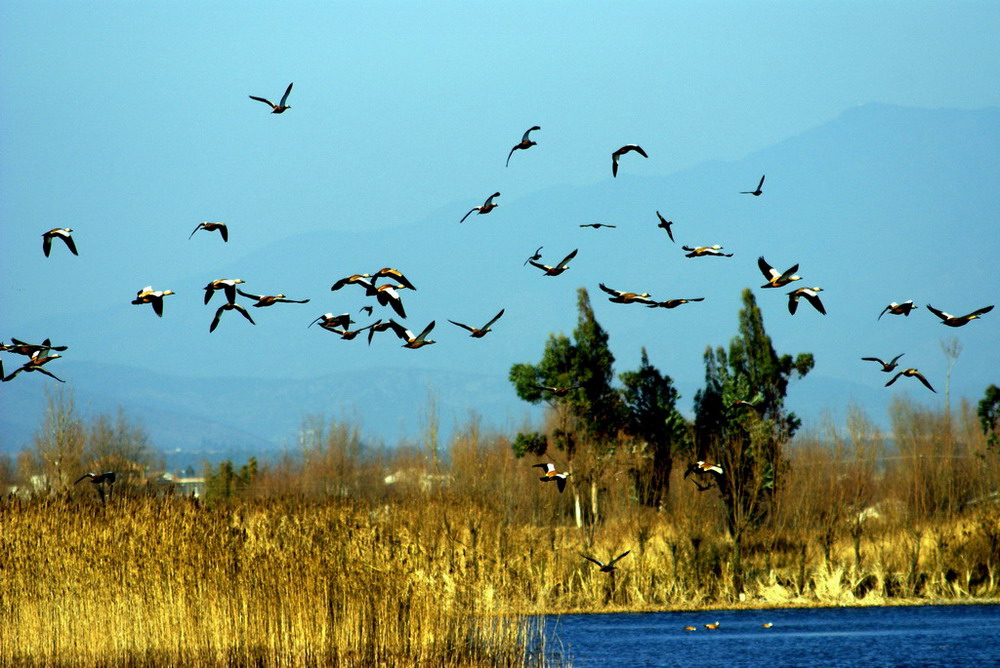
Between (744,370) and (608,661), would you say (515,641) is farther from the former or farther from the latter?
(744,370)

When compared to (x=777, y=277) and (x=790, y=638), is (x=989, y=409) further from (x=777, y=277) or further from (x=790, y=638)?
(x=777, y=277)

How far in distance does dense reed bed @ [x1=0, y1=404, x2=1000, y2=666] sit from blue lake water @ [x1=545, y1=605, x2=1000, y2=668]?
4.42 ft

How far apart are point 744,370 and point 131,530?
3942cm

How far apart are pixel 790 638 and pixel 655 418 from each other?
24.4m

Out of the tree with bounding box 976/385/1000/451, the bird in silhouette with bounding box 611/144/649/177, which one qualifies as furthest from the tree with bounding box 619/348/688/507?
the bird in silhouette with bounding box 611/144/649/177

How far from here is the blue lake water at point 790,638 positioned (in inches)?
1261

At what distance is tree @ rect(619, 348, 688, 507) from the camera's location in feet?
190

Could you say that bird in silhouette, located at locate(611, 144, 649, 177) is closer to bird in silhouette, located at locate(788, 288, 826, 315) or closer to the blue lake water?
bird in silhouette, located at locate(788, 288, 826, 315)

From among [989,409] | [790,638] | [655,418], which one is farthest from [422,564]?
[989,409]

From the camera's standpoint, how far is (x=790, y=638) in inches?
1443

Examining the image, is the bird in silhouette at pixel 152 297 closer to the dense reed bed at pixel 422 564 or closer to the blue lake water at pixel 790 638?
the dense reed bed at pixel 422 564

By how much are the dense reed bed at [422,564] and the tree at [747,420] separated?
0.77 meters

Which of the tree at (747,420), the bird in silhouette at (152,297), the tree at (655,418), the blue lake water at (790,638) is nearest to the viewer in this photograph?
the bird in silhouette at (152,297)

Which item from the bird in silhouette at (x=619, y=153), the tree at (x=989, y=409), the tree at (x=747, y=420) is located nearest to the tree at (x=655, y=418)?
the tree at (x=747, y=420)
